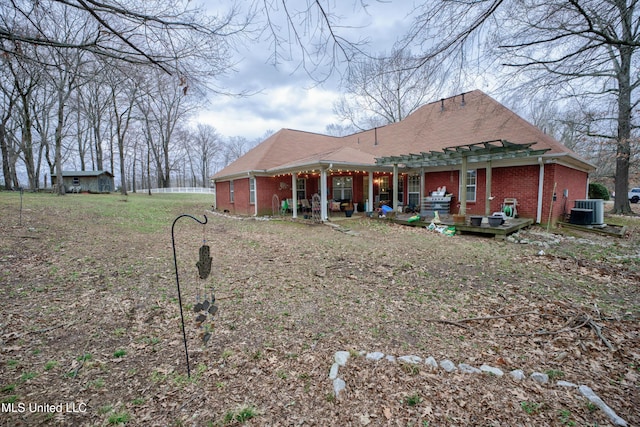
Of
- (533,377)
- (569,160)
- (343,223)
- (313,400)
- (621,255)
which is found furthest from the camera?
(343,223)

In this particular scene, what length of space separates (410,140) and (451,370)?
45.9 ft

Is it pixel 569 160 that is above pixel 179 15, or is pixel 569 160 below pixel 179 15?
below

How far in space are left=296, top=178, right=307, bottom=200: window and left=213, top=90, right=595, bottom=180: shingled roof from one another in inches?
46.8

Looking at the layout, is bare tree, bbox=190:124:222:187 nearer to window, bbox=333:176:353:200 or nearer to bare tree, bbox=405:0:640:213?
window, bbox=333:176:353:200

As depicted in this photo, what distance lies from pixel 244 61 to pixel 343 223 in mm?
8790

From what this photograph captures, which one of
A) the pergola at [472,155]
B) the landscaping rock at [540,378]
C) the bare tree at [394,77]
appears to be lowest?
the landscaping rock at [540,378]

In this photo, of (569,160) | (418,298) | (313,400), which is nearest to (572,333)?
(418,298)

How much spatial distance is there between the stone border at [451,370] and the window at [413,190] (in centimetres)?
1207

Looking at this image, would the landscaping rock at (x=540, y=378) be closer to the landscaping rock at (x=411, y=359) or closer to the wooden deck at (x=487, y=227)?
the landscaping rock at (x=411, y=359)

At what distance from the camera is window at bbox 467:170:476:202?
12.1 m

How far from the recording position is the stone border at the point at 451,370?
2292 millimetres

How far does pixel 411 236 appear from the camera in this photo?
9.07 metres

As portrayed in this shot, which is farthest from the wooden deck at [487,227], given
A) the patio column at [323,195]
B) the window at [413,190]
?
the patio column at [323,195]

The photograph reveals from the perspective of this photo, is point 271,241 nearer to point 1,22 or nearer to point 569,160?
point 1,22
